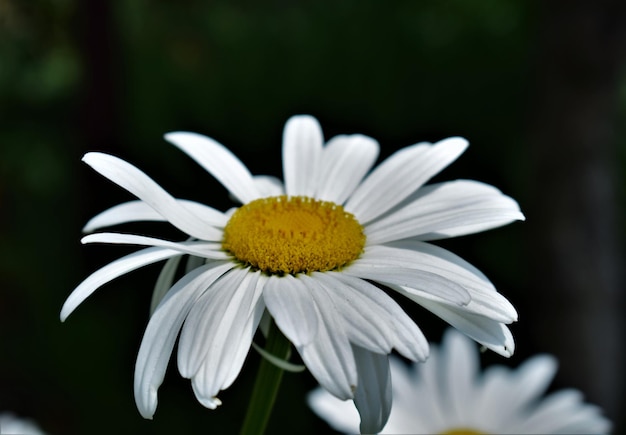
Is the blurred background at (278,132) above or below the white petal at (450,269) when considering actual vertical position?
above

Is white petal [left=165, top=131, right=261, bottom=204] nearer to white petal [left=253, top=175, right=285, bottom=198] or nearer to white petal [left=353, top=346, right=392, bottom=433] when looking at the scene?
white petal [left=253, top=175, right=285, bottom=198]

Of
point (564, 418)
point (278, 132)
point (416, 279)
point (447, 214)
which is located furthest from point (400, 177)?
point (278, 132)

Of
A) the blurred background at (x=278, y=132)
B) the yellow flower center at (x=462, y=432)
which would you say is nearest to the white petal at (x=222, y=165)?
the yellow flower center at (x=462, y=432)

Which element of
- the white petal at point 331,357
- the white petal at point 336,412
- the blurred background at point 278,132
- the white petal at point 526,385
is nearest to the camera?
the white petal at point 331,357

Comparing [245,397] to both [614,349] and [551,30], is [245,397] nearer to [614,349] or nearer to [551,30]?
[614,349]

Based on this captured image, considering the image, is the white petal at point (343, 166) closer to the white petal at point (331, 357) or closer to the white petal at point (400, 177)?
the white petal at point (400, 177)

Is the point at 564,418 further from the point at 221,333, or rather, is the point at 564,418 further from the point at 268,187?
the point at 221,333
